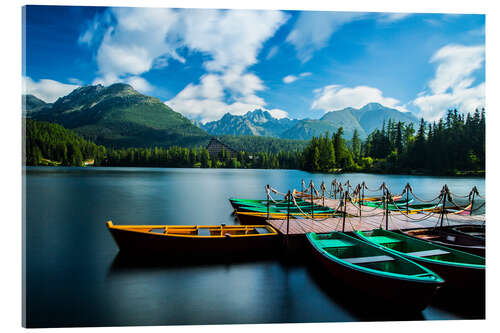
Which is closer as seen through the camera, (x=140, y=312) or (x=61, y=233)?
(x=140, y=312)

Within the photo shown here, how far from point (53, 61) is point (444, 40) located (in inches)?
249

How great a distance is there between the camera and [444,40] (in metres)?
4.03

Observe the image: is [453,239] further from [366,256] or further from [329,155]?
[329,155]

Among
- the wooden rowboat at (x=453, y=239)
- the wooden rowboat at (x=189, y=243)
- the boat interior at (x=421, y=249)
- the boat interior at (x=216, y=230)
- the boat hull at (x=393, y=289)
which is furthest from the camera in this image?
the boat interior at (x=216, y=230)

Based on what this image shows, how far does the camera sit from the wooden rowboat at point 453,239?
12.5ft

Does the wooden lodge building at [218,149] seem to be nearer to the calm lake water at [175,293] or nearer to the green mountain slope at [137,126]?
the green mountain slope at [137,126]

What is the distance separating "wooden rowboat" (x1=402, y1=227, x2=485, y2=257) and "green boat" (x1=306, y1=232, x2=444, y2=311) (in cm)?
123

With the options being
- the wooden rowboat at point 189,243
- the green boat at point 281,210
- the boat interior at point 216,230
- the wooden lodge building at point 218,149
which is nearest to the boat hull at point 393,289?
the wooden rowboat at point 189,243

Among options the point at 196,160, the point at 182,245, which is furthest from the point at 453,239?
the point at 196,160

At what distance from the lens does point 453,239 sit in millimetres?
4699

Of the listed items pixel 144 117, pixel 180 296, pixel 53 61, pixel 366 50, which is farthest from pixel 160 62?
pixel 144 117

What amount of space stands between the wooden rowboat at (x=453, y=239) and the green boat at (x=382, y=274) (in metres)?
1.23

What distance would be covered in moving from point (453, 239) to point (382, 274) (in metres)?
2.84
